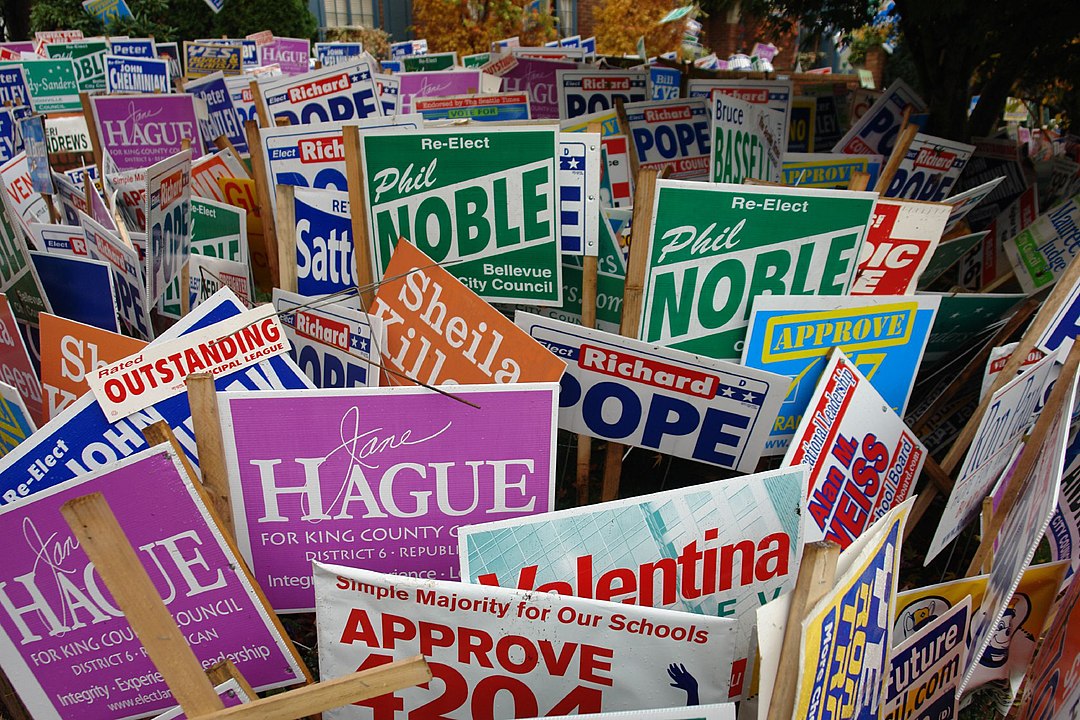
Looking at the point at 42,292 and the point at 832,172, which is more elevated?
the point at 832,172

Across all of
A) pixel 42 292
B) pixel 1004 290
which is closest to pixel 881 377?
pixel 1004 290

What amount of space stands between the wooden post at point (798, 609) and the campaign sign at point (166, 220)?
2909 millimetres

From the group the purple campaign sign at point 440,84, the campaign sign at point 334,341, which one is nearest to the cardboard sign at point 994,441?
the campaign sign at point 334,341

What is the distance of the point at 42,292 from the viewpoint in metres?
3.71

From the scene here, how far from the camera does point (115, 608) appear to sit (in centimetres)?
228

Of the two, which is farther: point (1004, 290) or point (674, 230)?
point (1004, 290)

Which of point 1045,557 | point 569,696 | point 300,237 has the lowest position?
point 1045,557

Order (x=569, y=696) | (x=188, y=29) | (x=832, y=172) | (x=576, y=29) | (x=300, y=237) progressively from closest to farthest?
(x=569, y=696)
(x=300, y=237)
(x=832, y=172)
(x=188, y=29)
(x=576, y=29)

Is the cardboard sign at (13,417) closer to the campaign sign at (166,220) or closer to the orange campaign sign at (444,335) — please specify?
the campaign sign at (166,220)

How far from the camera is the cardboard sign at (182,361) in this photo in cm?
248

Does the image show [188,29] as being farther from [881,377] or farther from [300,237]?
[881,377]

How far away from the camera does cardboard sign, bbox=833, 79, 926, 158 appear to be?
23.7 feet

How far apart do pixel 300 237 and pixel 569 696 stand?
7.56 feet

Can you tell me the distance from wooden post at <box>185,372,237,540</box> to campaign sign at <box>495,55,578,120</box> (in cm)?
718
